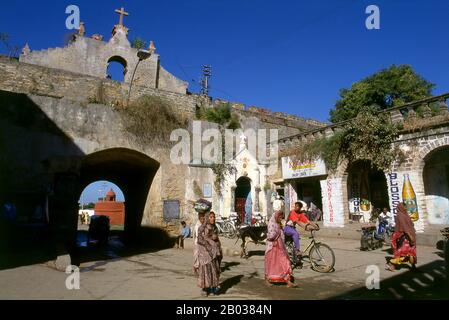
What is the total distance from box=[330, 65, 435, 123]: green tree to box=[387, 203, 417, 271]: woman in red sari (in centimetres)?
2045

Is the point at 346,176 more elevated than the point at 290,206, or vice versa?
the point at 346,176

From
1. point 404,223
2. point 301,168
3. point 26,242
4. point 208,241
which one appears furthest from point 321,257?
point 301,168

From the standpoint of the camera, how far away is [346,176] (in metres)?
15.4

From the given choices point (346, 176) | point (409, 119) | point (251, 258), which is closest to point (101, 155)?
point (251, 258)

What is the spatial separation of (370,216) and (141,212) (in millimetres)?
11460

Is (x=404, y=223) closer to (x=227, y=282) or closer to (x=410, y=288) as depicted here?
(x=410, y=288)

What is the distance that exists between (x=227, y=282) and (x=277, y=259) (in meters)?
1.26

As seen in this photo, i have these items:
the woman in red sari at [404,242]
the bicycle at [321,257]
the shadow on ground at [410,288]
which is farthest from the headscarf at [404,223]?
the bicycle at [321,257]

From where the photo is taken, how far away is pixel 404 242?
7.42m

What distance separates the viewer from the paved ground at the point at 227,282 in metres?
5.44

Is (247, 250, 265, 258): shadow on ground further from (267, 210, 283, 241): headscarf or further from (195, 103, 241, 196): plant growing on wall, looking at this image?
(195, 103, 241, 196): plant growing on wall

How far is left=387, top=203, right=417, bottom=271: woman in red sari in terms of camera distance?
7293 mm

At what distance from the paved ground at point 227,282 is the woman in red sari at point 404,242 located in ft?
0.80
